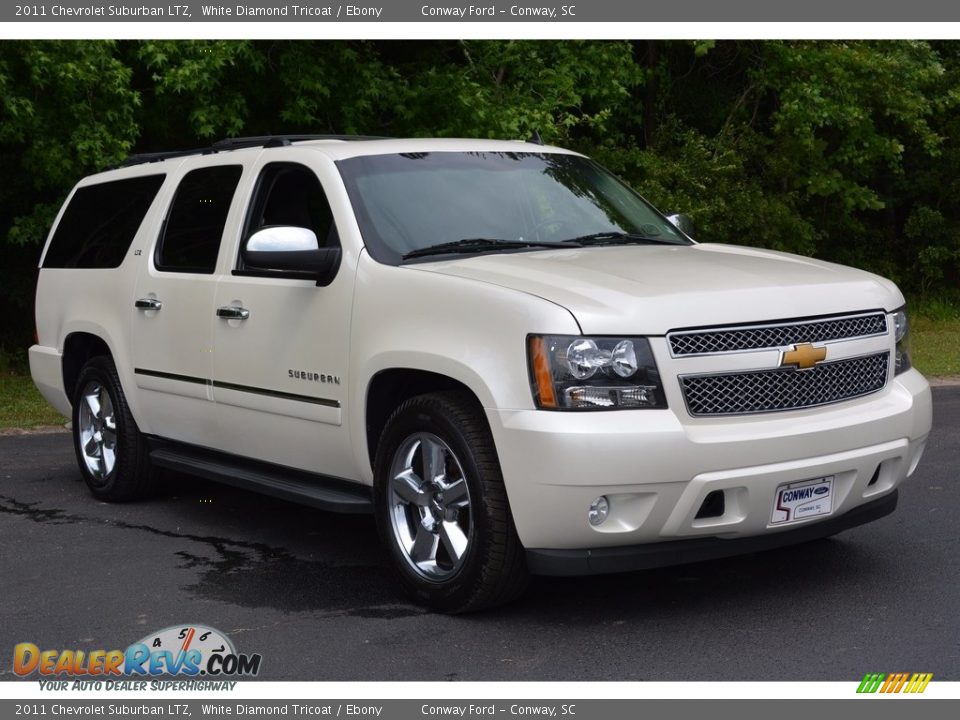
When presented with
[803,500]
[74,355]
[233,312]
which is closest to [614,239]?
[803,500]

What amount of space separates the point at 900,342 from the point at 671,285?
1275mm

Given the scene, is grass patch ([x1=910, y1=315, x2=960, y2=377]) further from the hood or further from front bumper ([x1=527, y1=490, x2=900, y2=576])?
front bumper ([x1=527, y1=490, x2=900, y2=576])

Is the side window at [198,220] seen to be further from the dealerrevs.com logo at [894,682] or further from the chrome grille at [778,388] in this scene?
the dealerrevs.com logo at [894,682]

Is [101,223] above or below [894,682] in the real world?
above

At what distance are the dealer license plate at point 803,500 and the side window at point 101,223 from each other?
14.1 ft

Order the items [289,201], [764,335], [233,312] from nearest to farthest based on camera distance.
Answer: [764,335]
[233,312]
[289,201]

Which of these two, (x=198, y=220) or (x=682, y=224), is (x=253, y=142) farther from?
(x=682, y=224)

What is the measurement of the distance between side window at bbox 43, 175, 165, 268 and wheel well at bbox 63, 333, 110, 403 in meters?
0.46

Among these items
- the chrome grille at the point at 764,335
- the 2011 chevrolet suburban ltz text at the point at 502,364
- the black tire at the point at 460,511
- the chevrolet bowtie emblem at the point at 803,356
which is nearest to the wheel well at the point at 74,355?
the 2011 chevrolet suburban ltz text at the point at 502,364

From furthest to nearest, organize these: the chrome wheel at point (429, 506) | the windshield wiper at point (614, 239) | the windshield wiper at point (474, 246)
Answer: the windshield wiper at point (614, 239)
the windshield wiper at point (474, 246)
the chrome wheel at point (429, 506)

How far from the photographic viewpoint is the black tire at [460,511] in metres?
5.20

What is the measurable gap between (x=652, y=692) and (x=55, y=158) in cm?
1052

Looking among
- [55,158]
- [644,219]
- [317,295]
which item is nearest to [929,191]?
[55,158]

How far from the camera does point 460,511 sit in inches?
217
